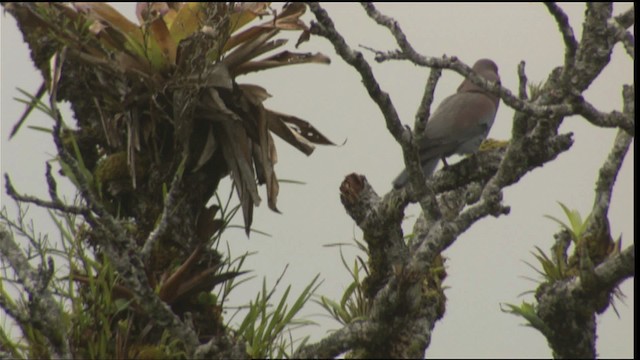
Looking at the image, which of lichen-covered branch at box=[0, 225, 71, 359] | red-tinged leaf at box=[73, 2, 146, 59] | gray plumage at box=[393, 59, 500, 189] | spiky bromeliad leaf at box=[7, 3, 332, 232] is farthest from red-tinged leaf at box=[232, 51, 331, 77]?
lichen-covered branch at box=[0, 225, 71, 359]

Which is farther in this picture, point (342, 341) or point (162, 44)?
point (162, 44)

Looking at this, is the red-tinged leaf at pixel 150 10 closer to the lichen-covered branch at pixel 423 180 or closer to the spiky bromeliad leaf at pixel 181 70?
the spiky bromeliad leaf at pixel 181 70

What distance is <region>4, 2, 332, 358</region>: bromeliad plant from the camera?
3.16 meters

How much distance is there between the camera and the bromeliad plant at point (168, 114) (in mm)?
3158

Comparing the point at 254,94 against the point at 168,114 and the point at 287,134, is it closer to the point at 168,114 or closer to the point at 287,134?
the point at 287,134

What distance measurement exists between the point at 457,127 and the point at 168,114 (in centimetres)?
152

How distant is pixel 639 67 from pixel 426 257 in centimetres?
94

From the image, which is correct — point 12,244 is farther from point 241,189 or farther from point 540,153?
point 540,153

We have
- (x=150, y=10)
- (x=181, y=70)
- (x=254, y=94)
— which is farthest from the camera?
(x=254, y=94)

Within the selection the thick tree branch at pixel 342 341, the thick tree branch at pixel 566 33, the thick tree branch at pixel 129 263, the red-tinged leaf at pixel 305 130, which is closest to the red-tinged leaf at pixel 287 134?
the red-tinged leaf at pixel 305 130

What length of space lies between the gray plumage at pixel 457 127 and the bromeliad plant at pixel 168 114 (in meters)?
0.92

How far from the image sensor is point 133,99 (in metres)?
3.28

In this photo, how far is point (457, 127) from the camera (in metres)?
4.28

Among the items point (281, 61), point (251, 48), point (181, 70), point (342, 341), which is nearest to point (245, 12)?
point (251, 48)
